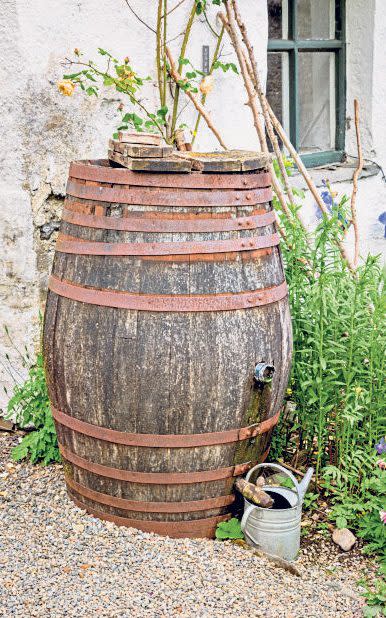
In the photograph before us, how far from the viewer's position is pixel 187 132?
3822 millimetres

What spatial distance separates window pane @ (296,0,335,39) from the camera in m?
4.83

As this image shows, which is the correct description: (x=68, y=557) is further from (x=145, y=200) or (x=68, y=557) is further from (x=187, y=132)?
(x=187, y=132)

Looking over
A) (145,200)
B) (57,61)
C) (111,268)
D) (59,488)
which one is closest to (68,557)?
(59,488)

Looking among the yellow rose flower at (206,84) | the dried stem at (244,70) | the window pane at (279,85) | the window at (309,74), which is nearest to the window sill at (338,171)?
the window at (309,74)

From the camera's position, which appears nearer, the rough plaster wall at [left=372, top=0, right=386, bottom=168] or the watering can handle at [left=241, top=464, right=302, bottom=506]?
the watering can handle at [left=241, top=464, right=302, bottom=506]

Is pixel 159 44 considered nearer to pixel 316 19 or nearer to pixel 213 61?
pixel 213 61

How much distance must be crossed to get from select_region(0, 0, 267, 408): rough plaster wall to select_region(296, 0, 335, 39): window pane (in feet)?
4.51

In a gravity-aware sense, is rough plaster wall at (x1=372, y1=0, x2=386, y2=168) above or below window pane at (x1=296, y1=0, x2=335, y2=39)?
below

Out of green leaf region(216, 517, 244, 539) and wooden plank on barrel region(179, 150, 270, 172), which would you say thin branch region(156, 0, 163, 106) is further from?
green leaf region(216, 517, 244, 539)

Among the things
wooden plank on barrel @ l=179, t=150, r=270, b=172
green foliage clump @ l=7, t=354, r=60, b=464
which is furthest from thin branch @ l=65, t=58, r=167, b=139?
green foliage clump @ l=7, t=354, r=60, b=464

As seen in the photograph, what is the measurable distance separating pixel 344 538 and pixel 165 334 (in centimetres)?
98

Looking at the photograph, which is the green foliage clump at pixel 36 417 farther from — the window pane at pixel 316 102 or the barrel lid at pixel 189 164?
the window pane at pixel 316 102

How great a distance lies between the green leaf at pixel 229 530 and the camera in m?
2.78

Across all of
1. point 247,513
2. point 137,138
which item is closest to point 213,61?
point 137,138
